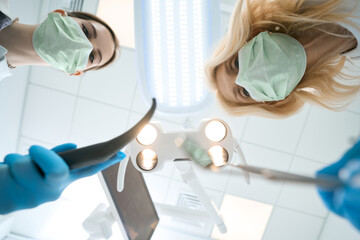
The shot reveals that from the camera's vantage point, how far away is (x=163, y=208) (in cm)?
149

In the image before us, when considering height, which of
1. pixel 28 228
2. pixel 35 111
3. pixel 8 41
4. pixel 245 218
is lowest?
pixel 28 228

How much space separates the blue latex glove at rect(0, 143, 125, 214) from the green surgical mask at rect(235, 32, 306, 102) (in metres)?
0.90

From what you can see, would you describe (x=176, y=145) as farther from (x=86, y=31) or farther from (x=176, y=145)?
(x=86, y=31)

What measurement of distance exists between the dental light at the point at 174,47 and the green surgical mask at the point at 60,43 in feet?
1.66

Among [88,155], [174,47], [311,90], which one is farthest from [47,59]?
[311,90]

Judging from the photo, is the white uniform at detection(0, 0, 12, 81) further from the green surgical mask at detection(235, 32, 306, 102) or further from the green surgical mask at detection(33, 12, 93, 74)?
the green surgical mask at detection(235, 32, 306, 102)

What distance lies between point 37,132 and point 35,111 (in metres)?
0.18

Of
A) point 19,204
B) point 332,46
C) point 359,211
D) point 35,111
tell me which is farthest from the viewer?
point 35,111

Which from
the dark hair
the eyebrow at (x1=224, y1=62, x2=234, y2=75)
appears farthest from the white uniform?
the eyebrow at (x1=224, y1=62, x2=234, y2=75)

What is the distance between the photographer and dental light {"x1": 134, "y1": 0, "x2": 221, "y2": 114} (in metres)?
0.99

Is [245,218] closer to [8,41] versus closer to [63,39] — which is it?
[63,39]

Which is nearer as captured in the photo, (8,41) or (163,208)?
(8,41)

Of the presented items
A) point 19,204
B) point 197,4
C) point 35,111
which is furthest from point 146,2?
point 35,111

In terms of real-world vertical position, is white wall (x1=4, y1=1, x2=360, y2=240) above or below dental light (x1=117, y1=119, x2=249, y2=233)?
below
